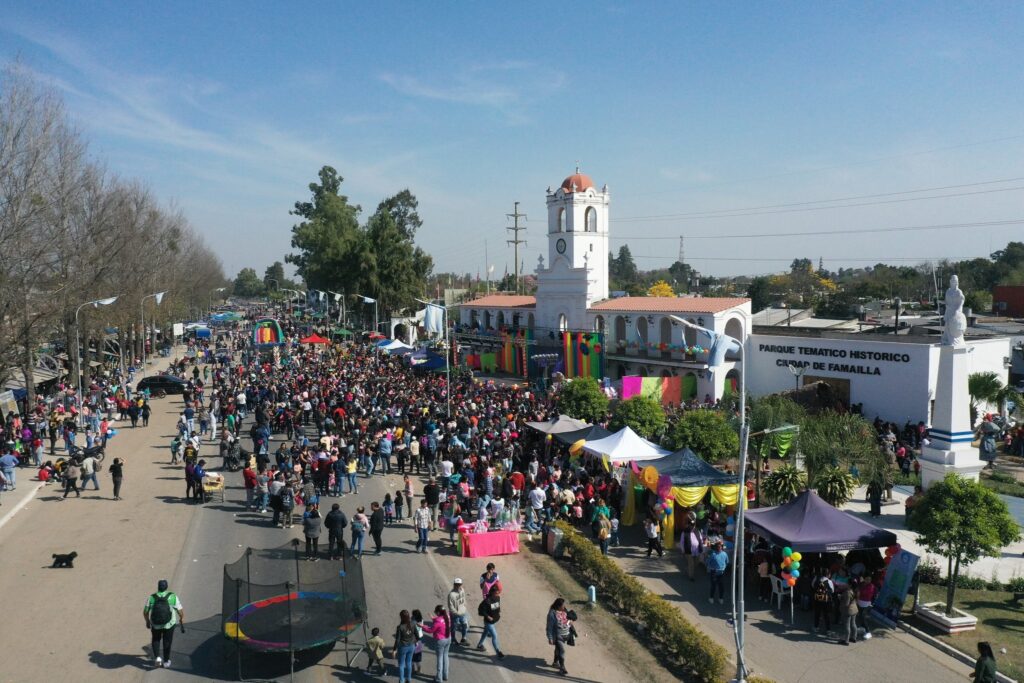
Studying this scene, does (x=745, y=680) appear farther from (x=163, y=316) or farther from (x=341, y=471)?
(x=163, y=316)

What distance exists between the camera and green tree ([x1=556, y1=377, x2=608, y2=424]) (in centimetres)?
2548

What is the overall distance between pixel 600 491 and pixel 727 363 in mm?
18398

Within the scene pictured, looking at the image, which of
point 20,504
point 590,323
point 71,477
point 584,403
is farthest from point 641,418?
point 590,323

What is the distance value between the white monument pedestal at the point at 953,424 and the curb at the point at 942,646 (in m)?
6.80

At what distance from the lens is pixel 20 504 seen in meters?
19.0

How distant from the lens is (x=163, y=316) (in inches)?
2378

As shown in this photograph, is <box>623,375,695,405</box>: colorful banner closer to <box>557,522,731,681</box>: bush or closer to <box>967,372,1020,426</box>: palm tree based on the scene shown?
<box>967,372,1020,426</box>: palm tree

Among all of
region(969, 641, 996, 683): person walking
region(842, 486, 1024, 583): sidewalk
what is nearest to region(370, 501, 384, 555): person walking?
region(842, 486, 1024, 583): sidewalk

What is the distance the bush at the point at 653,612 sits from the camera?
10.6m

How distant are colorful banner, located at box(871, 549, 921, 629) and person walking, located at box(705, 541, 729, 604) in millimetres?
2490

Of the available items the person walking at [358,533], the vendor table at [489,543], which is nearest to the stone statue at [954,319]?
the vendor table at [489,543]

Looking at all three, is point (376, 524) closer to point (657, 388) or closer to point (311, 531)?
point (311, 531)

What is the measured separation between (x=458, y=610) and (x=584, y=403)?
14.8 meters

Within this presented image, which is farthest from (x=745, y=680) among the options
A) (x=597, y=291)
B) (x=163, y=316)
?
(x=163, y=316)
